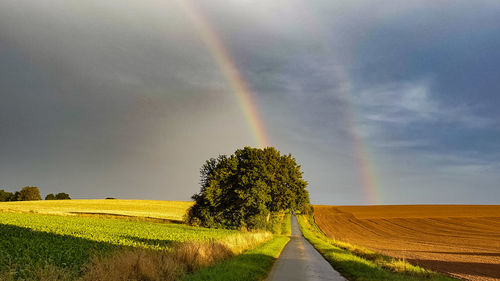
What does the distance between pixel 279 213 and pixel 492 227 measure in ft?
163

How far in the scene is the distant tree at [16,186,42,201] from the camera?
150712mm

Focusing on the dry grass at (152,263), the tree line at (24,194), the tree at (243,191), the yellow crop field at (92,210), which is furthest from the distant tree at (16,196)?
the dry grass at (152,263)

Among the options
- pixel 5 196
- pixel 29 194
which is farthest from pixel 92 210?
pixel 5 196

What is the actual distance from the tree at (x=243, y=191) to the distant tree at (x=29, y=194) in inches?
4631

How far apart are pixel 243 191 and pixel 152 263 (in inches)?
1637

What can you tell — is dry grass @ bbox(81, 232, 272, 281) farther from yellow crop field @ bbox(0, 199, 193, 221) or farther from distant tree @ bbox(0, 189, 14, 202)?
distant tree @ bbox(0, 189, 14, 202)

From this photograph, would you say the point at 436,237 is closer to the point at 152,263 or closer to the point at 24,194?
the point at 152,263

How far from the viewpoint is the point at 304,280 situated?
1717 centimetres

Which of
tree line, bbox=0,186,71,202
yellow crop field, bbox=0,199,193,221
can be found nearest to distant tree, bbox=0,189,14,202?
tree line, bbox=0,186,71,202

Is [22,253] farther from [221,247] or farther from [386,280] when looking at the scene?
[386,280]

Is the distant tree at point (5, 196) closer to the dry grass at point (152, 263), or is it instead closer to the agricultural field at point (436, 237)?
the agricultural field at point (436, 237)

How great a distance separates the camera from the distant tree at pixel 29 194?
494 ft

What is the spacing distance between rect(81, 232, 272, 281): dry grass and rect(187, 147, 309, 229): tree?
34.0 m

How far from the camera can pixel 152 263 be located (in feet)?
52.4
